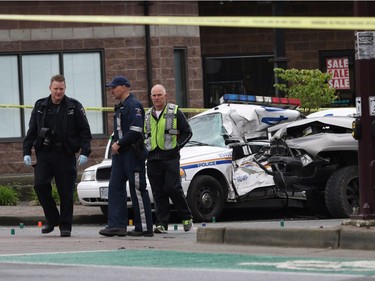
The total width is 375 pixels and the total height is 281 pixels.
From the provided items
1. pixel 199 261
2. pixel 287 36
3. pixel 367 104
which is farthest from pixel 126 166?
pixel 287 36

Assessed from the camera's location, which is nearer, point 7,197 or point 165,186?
point 165,186

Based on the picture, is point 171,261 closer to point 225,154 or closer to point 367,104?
point 367,104

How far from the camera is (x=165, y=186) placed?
44.8 ft

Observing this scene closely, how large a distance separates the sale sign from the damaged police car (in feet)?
32.3

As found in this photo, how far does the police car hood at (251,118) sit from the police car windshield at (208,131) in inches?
3.5

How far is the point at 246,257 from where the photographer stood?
10.0 m

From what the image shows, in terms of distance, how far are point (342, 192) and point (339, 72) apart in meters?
11.0

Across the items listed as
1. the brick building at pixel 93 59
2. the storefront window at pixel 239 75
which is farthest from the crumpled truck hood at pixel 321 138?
the storefront window at pixel 239 75

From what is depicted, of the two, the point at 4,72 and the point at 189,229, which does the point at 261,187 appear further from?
the point at 4,72

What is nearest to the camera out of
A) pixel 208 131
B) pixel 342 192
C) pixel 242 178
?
pixel 342 192

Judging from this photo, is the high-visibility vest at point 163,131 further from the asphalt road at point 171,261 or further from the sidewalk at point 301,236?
the sidewalk at point 301,236

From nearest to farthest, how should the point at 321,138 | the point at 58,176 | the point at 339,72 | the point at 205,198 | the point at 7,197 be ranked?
the point at 58,176 < the point at 321,138 < the point at 205,198 < the point at 7,197 < the point at 339,72

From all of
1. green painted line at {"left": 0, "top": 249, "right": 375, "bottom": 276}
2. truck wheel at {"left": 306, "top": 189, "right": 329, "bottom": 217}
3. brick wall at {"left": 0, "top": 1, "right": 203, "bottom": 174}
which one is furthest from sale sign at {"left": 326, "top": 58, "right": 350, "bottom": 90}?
green painted line at {"left": 0, "top": 249, "right": 375, "bottom": 276}

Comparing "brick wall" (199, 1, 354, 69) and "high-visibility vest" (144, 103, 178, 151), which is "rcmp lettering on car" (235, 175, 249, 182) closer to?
"high-visibility vest" (144, 103, 178, 151)
